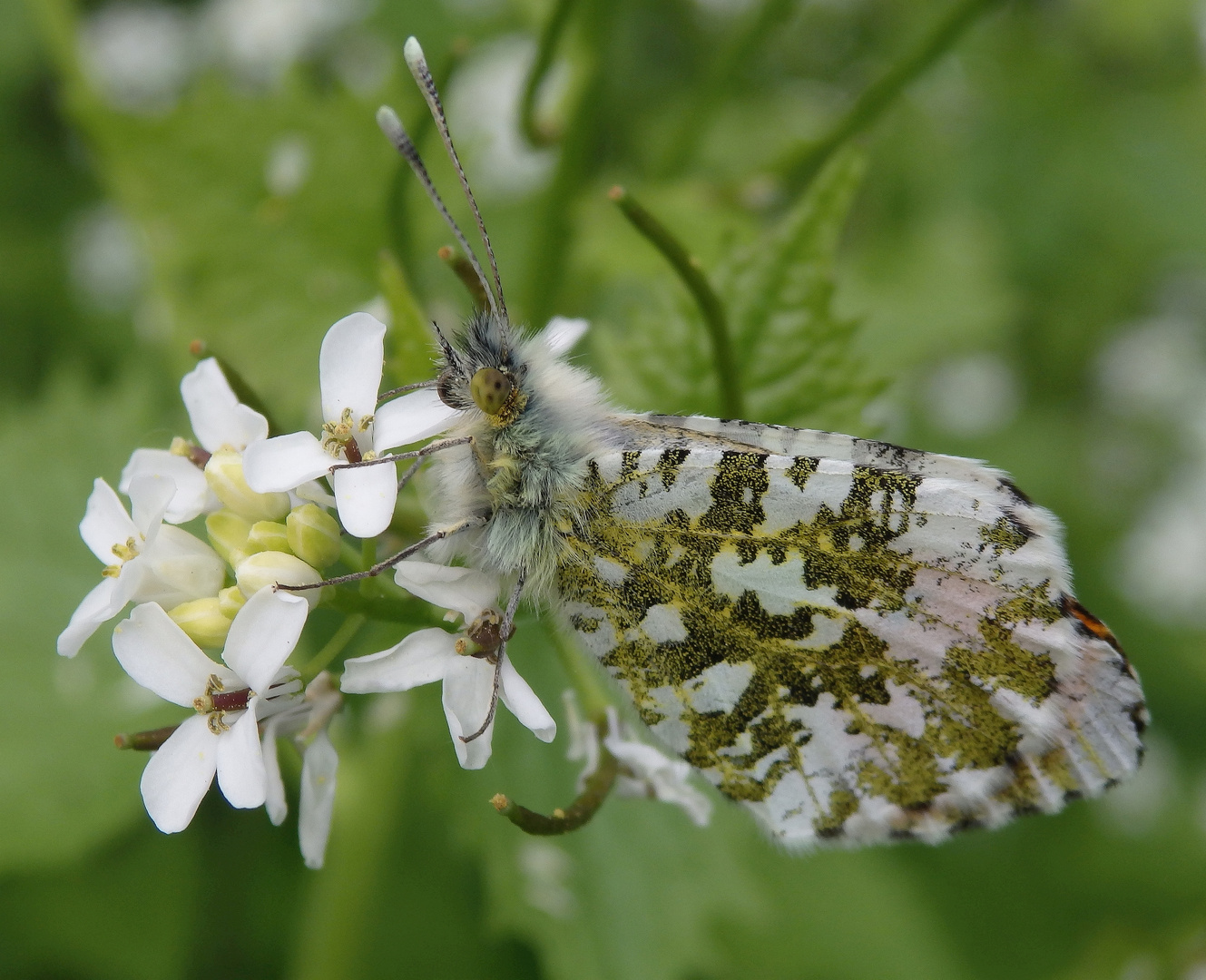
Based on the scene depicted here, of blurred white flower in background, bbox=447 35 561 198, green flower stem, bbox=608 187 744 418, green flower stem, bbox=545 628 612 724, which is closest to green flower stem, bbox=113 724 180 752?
green flower stem, bbox=545 628 612 724

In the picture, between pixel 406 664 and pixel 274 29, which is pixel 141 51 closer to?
pixel 274 29

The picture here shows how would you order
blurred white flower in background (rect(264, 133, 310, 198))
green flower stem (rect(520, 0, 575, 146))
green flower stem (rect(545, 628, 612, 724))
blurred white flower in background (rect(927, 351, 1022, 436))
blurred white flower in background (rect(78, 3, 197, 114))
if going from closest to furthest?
green flower stem (rect(545, 628, 612, 724))
green flower stem (rect(520, 0, 575, 146))
blurred white flower in background (rect(264, 133, 310, 198))
blurred white flower in background (rect(927, 351, 1022, 436))
blurred white flower in background (rect(78, 3, 197, 114))

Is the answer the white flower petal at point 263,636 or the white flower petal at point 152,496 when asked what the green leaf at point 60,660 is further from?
the white flower petal at point 263,636

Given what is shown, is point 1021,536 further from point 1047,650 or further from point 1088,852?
point 1088,852

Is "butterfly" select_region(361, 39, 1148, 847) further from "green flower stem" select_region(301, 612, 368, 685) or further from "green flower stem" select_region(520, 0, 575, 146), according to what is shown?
"green flower stem" select_region(520, 0, 575, 146)

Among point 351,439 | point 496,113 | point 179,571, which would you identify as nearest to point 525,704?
point 351,439
